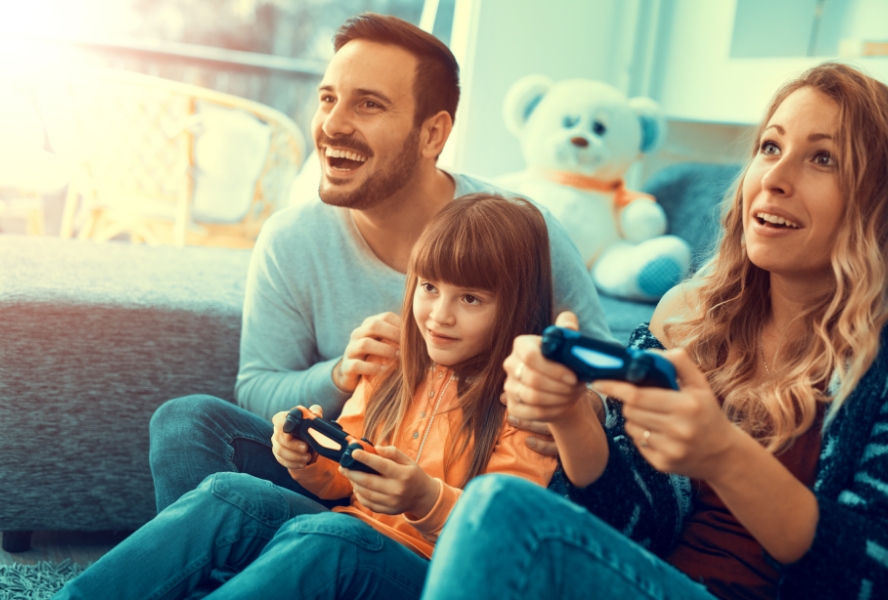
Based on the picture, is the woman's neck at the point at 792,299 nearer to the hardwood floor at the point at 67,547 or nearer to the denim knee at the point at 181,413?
the denim knee at the point at 181,413

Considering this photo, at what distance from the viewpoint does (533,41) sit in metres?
2.40

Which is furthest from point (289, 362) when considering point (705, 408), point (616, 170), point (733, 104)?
point (733, 104)

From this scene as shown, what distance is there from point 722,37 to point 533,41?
0.55 metres

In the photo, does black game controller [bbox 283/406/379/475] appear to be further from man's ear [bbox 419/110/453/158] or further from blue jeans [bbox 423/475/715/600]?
man's ear [bbox 419/110/453/158]

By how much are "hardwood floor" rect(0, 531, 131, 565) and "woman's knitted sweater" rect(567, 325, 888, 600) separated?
36.7 inches

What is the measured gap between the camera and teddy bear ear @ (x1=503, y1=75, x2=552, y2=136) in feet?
7.00

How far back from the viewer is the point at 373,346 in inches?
43.1

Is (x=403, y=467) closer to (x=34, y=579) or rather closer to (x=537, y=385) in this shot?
(x=537, y=385)

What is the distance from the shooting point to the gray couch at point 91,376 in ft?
4.21

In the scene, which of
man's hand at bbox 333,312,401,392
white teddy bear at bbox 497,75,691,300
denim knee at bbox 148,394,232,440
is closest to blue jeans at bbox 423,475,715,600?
man's hand at bbox 333,312,401,392

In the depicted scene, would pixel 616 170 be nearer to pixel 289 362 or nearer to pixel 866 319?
pixel 289 362

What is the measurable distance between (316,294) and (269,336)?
100 millimetres

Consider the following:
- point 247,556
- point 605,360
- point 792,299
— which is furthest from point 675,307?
point 247,556

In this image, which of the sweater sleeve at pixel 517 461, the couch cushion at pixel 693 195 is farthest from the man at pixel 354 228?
the couch cushion at pixel 693 195
